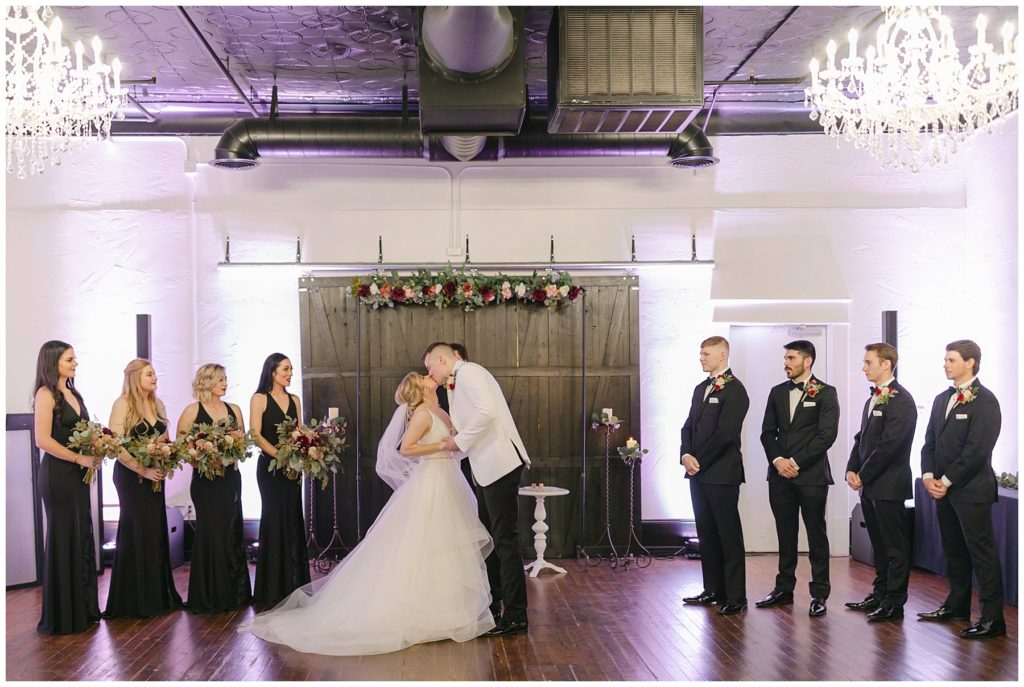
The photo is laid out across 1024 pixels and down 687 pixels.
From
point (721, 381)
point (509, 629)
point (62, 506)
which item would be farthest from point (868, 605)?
point (62, 506)

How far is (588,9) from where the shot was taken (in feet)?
19.3

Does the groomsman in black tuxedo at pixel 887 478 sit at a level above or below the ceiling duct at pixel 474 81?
below

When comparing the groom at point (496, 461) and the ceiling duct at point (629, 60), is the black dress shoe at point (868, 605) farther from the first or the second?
the ceiling duct at point (629, 60)

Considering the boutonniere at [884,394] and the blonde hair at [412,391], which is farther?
the boutonniere at [884,394]

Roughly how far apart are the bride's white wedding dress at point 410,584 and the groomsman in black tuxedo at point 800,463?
6.83ft

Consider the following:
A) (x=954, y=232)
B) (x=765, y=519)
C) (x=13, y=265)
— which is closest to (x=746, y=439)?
(x=765, y=519)

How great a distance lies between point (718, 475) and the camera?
6637 mm

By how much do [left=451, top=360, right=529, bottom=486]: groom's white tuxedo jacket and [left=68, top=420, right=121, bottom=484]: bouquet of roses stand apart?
2172 mm

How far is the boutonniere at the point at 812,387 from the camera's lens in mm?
6668

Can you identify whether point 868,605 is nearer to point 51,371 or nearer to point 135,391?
point 135,391

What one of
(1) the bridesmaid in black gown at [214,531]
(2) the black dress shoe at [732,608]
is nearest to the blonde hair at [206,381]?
(1) the bridesmaid in black gown at [214,531]

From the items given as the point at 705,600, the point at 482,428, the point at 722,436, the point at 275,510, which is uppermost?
the point at 482,428

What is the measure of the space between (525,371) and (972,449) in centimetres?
408

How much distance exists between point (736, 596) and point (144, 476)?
3.98 m
